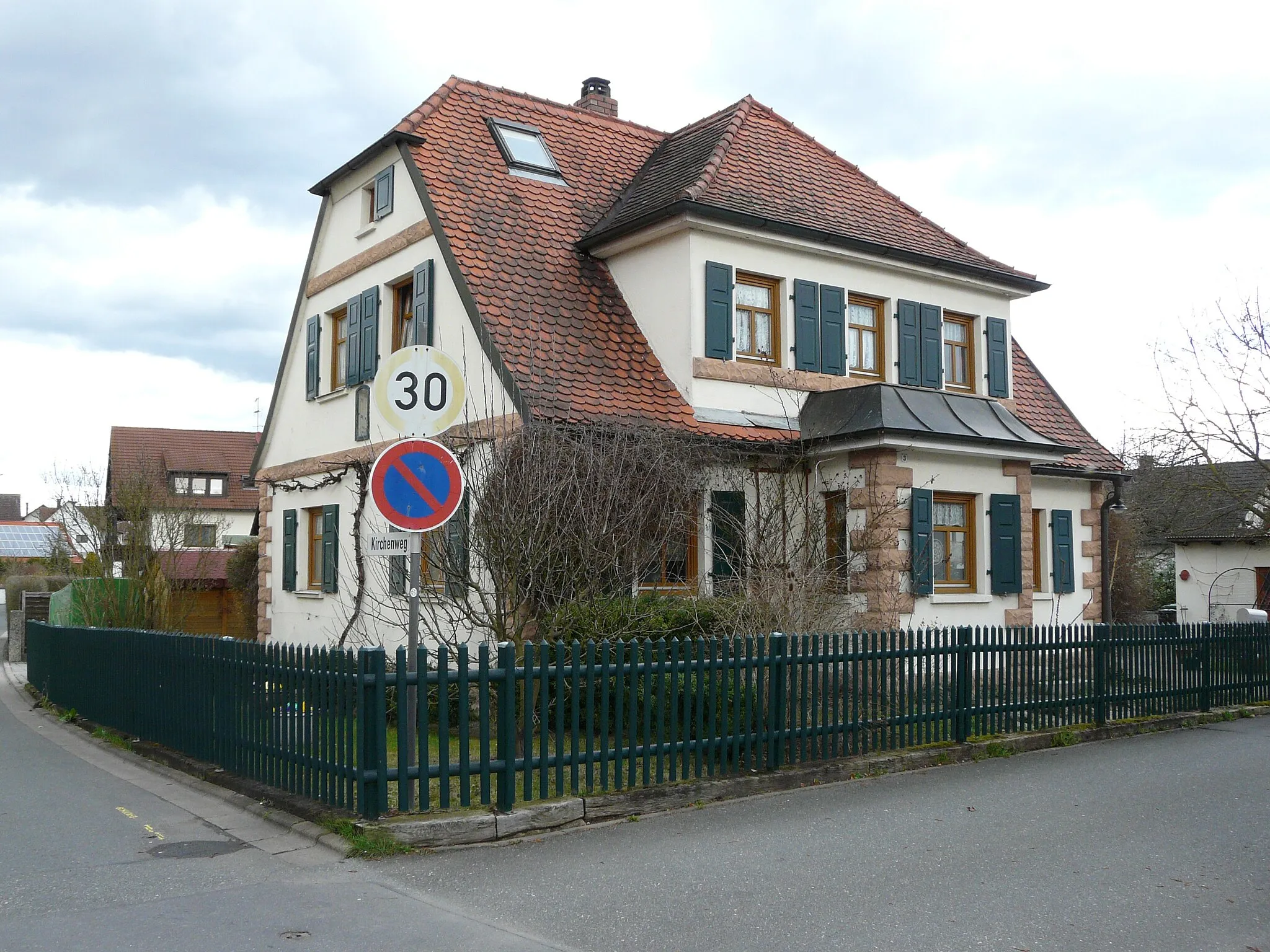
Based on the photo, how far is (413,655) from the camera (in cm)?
803

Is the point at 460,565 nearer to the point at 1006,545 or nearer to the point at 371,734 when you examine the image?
the point at 371,734

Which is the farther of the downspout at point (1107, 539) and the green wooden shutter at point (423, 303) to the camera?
the downspout at point (1107, 539)

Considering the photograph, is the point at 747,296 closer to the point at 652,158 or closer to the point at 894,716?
the point at 652,158

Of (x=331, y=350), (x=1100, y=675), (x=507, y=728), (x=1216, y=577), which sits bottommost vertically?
(x=1100, y=675)

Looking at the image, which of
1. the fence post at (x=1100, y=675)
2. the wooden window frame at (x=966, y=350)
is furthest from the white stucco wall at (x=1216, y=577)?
the fence post at (x=1100, y=675)

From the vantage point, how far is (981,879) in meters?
6.83

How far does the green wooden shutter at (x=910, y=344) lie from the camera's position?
18406 mm

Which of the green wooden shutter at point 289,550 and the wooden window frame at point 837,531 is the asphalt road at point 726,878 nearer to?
the wooden window frame at point 837,531

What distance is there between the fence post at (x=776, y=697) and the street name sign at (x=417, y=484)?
319 cm

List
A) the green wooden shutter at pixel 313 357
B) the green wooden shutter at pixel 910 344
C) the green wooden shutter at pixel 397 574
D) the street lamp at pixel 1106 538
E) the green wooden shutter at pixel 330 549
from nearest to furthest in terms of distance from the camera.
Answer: the green wooden shutter at pixel 397 574, the green wooden shutter at pixel 910 344, the green wooden shutter at pixel 330 549, the green wooden shutter at pixel 313 357, the street lamp at pixel 1106 538

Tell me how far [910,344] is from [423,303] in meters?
7.46

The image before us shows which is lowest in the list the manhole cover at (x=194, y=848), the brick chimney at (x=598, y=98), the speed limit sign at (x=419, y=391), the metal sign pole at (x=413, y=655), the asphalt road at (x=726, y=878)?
the manhole cover at (x=194, y=848)

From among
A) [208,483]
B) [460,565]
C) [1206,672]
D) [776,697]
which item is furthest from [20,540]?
[776,697]

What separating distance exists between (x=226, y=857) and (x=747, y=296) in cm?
1168
